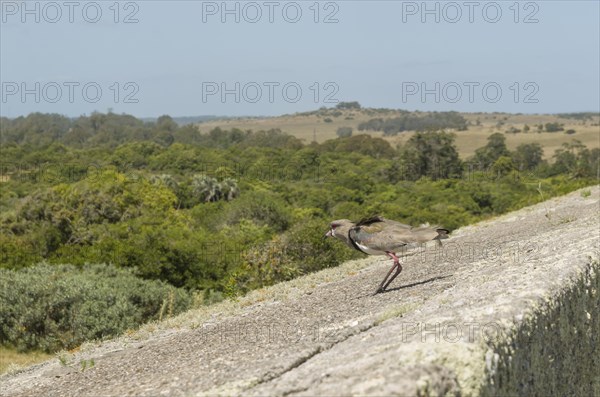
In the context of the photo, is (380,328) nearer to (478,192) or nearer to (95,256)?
(95,256)

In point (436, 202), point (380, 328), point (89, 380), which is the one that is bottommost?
point (436, 202)

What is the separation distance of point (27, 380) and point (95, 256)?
20.1 meters

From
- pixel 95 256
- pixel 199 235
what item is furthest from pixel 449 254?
pixel 199 235

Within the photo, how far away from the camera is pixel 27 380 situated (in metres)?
9.50

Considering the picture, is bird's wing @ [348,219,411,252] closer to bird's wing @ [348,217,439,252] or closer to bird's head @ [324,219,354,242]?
bird's wing @ [348,217,439,252]

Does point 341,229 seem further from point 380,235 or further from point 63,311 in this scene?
point 63,311

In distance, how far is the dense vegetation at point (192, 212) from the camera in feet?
64.4

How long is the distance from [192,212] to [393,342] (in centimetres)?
5592

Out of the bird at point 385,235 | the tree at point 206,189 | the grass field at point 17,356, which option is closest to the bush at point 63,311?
the grass field at point 17,356

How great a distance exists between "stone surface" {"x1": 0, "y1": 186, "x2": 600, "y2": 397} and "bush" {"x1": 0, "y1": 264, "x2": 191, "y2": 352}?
7.18m

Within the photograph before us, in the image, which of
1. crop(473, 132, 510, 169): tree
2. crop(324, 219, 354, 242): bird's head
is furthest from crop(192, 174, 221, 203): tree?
crop(324, 219, 354, 242): bird's head

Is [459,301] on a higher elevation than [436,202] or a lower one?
higher

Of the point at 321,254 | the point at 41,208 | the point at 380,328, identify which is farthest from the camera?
the point at 41,208

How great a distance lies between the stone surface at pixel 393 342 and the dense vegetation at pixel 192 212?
8656 millimetres
